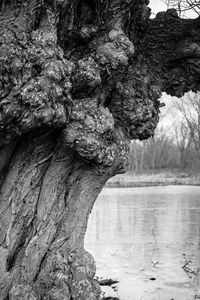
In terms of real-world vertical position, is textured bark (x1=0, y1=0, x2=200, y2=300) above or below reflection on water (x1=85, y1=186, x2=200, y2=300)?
above

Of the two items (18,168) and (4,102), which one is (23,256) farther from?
(4,102)

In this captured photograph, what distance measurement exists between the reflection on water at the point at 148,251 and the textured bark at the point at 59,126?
1826mm

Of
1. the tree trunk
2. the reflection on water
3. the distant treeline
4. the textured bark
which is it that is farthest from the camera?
the distant treeline

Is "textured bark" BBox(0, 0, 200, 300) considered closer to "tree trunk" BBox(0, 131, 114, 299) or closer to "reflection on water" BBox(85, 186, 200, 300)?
"tree trunk" BBox(0, 131, 114, 299)

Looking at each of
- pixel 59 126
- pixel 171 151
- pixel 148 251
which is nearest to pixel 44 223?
pixel 59 126

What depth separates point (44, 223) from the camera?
366 centimetres

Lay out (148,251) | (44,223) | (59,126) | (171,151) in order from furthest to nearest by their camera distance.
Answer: (171,151) < (148,251) < (44,223) < (59,126)

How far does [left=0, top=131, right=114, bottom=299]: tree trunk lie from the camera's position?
353 centimetres

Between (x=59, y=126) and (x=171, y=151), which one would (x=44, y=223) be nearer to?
(x=59, y=126)

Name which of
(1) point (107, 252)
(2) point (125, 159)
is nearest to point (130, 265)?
(1) point (107, 252)

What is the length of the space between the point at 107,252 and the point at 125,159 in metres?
4.57

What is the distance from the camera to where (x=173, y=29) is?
168 inches

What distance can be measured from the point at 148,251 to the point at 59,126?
5.47 m

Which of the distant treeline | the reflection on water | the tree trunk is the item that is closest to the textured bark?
the tree trunk
